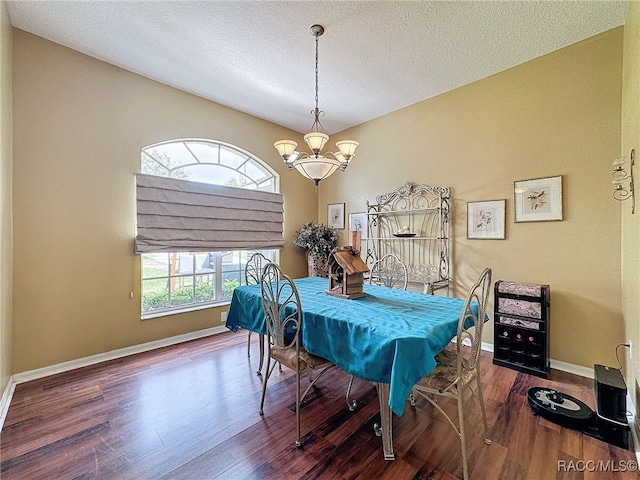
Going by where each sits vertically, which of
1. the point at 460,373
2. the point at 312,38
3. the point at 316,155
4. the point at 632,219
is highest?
the point at 312,38

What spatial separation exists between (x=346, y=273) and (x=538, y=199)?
2158 millimetres

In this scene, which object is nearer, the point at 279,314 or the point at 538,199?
the point at 279,314

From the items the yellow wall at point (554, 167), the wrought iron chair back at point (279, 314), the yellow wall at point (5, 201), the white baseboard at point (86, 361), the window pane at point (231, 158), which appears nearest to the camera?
the wrought iron chair back at point (279, 314)

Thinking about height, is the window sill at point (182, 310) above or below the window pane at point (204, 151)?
below

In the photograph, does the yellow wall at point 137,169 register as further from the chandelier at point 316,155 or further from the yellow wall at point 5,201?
the chandelier at point 316,155

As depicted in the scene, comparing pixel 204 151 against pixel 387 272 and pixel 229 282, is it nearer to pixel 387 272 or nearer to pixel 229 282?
pixel 229 282

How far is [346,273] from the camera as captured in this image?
85.8 inches

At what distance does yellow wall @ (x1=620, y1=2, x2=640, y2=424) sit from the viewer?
5.79ft

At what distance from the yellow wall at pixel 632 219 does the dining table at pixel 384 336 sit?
111 centimetres

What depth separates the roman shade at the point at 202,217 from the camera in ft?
10.2

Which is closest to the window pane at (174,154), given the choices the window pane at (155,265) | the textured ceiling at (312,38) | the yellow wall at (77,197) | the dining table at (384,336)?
the yellow wall at (77,197)

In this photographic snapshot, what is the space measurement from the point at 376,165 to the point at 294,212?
4.94ft

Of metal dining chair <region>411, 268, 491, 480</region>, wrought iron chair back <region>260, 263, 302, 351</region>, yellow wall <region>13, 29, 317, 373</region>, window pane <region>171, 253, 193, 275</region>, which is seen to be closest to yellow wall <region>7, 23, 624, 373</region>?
yellow wall <region>13, 29, 317, 373</region>

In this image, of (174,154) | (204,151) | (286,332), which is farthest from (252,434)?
(204,151)
